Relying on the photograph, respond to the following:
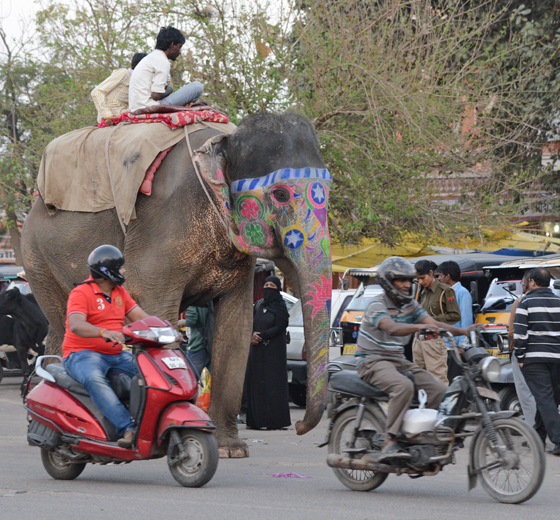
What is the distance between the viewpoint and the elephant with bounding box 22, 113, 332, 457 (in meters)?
8.34

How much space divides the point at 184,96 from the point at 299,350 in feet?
19.7

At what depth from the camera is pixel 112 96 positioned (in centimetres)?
1015

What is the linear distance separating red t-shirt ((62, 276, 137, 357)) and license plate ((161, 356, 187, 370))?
53cm

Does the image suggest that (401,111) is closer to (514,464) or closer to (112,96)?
(112,96)

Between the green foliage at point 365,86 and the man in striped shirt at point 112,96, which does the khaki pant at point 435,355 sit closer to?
the man in striped shirt at point 112,96

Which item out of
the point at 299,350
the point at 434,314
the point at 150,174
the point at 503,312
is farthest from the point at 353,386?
the point at 299,350

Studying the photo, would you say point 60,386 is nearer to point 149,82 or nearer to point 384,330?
point 384,330

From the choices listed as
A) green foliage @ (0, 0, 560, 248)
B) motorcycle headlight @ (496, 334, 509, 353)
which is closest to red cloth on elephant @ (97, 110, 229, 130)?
motorcycle headlight @ (496, 334, 509, 353)

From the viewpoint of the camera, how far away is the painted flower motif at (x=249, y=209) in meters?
8.59

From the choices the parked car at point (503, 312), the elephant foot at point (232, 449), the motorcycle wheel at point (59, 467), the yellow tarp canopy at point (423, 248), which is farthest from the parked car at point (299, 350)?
the motorcycle wheel at point (59, 467)

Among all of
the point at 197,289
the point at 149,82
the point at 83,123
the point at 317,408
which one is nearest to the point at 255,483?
the point at 317,408

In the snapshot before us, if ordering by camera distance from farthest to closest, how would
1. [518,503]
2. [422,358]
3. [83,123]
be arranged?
1. [83,123]
2. [422,358]
3. [518,503]

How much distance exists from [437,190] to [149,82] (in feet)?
40.1

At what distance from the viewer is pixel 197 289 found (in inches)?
355
